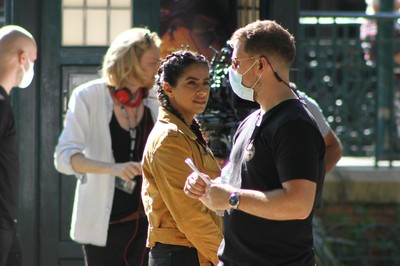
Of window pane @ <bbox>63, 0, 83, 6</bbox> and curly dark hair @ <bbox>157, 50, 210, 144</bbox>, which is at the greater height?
window pane @ <bbox>63, 0, 83, 6</bbox>

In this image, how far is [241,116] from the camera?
5.58m

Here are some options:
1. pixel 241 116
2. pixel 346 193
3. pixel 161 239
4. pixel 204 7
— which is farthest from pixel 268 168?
pixel 346 193

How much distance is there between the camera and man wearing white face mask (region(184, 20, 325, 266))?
159 inches

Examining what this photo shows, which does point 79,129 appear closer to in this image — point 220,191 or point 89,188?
point 89,188

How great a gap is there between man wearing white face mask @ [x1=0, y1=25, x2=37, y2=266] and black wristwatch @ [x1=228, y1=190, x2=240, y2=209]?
1.80 meters

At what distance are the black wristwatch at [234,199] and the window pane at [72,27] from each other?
11.7 ft

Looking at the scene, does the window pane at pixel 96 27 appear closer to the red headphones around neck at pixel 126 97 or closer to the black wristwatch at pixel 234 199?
the red headphones around neck at pixel 126 97

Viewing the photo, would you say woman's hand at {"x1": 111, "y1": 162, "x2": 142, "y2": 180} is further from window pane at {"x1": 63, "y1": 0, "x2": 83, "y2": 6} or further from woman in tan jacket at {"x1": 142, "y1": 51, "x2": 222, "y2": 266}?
window pane at {"x1": 63, "y1": 0, "x2": 83, "y2": 6}

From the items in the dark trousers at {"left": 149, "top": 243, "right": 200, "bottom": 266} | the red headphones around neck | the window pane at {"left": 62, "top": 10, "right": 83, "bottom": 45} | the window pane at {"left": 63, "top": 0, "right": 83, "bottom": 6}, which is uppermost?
the window pane at {"left": 63, "top": 0, "right": 83, "bottom": 6}

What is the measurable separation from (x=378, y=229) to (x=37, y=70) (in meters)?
3.84

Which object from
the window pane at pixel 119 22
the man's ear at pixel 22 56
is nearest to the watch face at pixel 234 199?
the man's ear at pixel 22 56

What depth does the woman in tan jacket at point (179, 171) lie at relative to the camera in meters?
Answer: 4.84

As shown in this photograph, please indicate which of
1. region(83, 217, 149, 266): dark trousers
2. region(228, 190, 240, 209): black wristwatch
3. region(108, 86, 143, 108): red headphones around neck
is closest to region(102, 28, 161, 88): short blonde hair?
region(108, 86, 143, 108): red headphones around neck

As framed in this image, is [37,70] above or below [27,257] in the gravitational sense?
above
